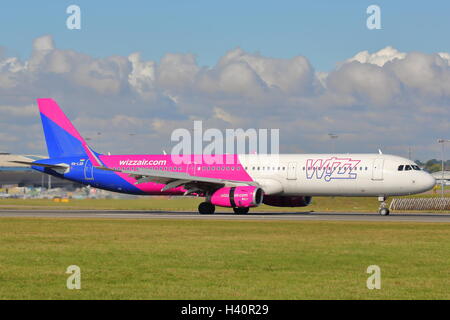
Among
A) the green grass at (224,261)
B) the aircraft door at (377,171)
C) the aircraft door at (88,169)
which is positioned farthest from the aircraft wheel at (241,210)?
the green grass at (224,261)

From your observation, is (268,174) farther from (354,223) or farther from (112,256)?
(112,256)

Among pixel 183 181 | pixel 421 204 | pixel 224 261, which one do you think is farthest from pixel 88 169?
pixel 224 261

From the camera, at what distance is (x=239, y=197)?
175ft

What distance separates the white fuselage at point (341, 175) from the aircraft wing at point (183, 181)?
1.95 meters

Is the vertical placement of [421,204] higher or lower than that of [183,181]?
lower

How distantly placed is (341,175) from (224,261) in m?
31.5

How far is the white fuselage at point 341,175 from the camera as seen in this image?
52.9 metres

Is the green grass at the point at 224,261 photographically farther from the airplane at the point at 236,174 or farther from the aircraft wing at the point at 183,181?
the aircraft wing at the point at 183,181

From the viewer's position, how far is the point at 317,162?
54.6m

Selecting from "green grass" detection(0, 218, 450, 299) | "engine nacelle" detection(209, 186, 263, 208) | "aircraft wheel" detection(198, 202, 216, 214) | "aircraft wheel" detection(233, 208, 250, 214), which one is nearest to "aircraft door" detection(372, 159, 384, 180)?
"engine nacelle" detection(209, 186, 263, 208)

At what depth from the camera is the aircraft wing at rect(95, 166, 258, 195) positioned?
5528cm

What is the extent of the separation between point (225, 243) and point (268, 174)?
26931 millimetres

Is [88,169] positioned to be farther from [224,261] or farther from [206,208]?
[224,261]
